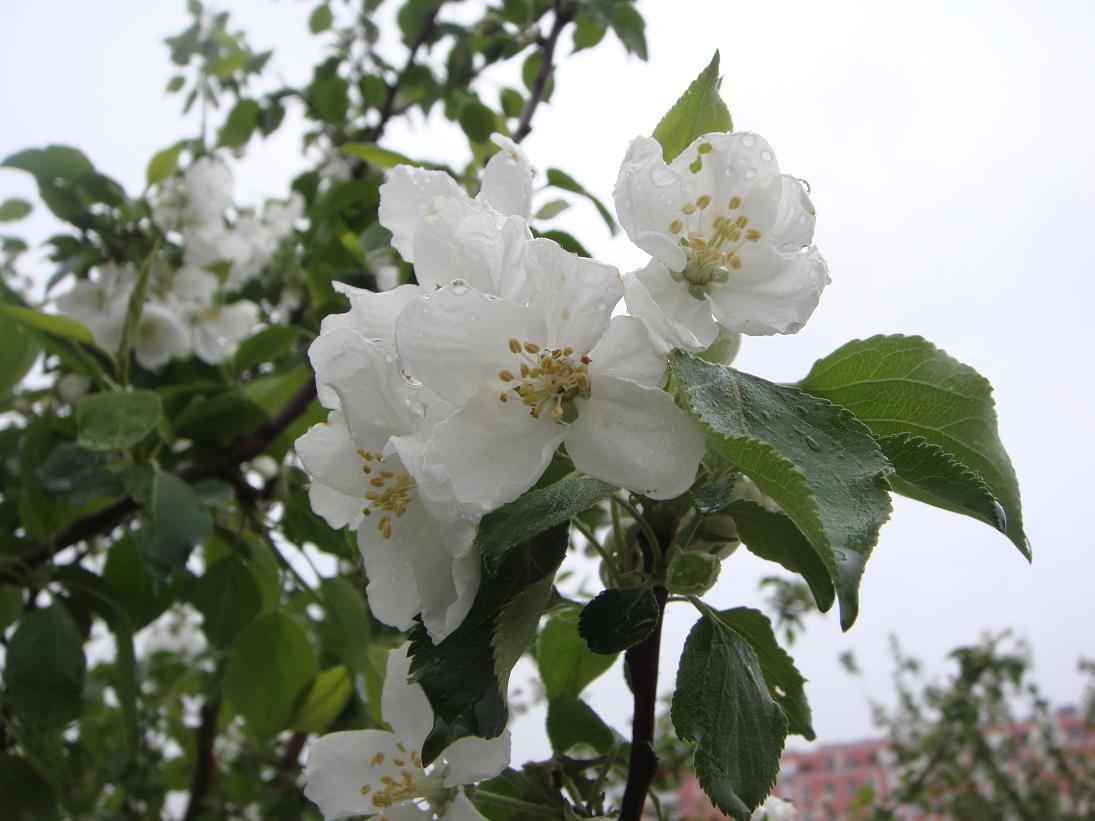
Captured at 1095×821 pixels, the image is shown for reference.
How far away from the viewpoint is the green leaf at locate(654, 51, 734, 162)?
836 millimetres

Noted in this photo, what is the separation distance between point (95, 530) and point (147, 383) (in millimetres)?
651

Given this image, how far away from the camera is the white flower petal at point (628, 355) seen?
2.27ft

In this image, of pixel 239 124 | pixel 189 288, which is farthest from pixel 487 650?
pixel 239 124

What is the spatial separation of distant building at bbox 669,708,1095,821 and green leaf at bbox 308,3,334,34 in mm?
2904

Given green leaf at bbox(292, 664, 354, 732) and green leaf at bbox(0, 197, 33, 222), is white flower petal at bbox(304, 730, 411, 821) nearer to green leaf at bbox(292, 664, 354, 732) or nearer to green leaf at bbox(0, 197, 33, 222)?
green leaf at bbox(292, 664, 354, 732)

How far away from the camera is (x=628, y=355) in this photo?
27.6 inches

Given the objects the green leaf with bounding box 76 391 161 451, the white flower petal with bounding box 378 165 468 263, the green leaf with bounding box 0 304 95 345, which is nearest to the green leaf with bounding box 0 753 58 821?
the green leaf with bounding box 76 391 161 451

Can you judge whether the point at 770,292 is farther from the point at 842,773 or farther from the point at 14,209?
the point at 842,773

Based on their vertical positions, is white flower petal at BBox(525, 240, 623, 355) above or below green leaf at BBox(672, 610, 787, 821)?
above

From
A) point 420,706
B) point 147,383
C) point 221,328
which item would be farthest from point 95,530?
point 420,706

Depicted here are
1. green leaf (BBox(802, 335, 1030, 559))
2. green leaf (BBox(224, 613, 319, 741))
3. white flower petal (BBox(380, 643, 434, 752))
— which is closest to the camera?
green leaf (BBox(802, 335, 1030, 559))

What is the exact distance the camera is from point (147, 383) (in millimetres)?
2213

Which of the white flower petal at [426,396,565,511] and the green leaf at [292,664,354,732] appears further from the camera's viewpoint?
the green leaf at [292,664,354,732]

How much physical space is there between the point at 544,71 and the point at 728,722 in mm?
1644
